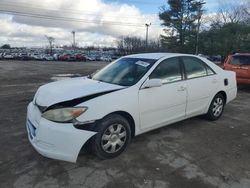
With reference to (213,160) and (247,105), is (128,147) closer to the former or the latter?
(213,160)

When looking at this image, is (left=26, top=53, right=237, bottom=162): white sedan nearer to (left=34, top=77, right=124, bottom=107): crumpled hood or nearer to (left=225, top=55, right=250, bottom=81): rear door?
(left=34, top=77, right=124, bottom=107): crumpled hood

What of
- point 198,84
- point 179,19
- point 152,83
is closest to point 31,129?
point 152,83

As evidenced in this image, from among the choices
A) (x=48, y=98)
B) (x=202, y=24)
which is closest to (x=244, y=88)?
(x=48, y=98)

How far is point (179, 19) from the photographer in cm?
4400

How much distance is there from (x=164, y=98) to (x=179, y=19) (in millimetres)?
42779

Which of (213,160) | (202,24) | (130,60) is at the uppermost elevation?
(202,24)

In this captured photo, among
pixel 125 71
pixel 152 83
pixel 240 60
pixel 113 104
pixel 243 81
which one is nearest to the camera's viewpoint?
pixel 113 104

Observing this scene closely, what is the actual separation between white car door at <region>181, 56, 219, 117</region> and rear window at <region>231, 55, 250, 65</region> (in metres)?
5.08

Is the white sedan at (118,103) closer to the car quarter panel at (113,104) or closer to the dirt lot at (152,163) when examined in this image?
the car quarter panel at (113,104)

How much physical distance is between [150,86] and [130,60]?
38.4 inches

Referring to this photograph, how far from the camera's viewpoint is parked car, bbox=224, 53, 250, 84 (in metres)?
9.38

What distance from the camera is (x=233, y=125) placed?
17.5ft

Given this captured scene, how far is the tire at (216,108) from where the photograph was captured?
5.39m

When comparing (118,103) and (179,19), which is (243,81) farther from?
(179,19)
